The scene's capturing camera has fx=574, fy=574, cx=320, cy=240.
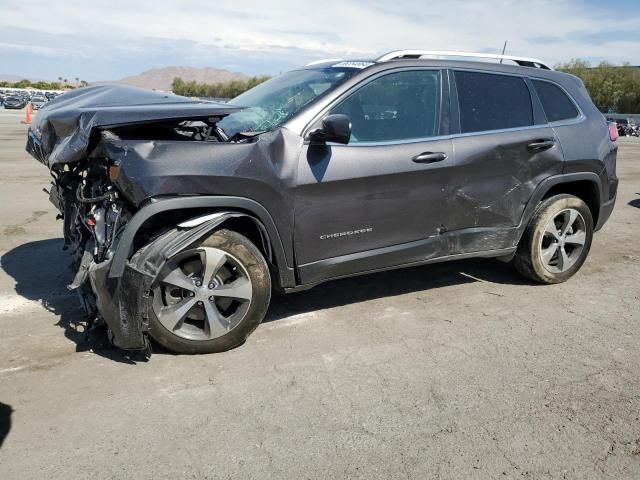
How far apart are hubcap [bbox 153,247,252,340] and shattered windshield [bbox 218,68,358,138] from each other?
0.96 metres

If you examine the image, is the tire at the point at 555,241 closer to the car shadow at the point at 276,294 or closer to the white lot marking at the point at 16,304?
the car shadow at the point at 276,294

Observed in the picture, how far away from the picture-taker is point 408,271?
5648 mm

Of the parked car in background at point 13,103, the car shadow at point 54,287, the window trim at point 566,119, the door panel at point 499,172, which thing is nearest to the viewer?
the car shadow at point 54,287

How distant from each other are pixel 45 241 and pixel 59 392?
337 cm

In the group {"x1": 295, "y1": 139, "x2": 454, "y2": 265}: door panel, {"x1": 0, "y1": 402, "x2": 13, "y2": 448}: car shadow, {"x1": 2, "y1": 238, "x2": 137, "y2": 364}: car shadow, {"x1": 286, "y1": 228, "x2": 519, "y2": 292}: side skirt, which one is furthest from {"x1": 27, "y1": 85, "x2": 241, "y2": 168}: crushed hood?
{"x1": 0, "y1": 402, "x2": 13, "y2": 448}: car shadow

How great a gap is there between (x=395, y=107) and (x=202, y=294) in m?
1.98

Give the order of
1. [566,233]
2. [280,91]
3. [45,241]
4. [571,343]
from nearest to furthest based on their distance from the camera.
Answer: [571,343]
[280,91]
[566,233]
[45,241]

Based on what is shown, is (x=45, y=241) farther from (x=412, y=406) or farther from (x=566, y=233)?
(x=566, y=233)

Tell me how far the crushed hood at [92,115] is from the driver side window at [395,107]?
0.88 metres

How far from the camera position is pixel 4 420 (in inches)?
117

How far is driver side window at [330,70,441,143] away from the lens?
412 centimetres

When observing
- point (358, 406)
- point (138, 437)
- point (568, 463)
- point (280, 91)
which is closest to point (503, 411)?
point (568, 463)

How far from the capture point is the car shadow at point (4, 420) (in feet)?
9.43

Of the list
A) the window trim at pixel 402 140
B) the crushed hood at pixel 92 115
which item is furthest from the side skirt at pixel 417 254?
the crushed hood at pixel 92 115
